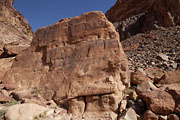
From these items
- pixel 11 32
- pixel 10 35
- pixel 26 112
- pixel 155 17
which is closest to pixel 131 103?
pixel 26 112

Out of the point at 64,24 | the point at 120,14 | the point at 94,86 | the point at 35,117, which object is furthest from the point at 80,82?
the point at 120,14

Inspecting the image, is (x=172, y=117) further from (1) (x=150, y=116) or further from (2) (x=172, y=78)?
(2) (x=172, y=78)

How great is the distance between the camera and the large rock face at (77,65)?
212 inches

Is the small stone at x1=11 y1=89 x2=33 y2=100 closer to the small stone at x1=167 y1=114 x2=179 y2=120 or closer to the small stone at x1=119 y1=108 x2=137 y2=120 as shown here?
the small stone at x1=119 y1=108 x2=137 y2=120

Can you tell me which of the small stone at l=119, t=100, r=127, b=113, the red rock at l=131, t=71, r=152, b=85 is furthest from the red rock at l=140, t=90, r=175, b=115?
the red rock at l=131, t=71, r=152, b=85

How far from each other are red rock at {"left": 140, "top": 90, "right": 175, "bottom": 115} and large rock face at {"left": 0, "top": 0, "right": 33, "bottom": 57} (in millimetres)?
12217

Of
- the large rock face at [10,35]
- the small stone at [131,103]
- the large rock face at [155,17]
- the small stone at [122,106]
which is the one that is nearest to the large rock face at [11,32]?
the large rock face at [10,35]

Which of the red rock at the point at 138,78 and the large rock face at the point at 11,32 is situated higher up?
the large rock face at the point at 11,32

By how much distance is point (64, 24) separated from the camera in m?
8.05

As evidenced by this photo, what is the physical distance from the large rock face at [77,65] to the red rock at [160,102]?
44.1 inches

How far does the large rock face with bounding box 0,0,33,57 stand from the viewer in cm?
1336

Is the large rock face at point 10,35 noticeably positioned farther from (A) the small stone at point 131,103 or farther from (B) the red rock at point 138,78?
(A) the small stone at point 131,103

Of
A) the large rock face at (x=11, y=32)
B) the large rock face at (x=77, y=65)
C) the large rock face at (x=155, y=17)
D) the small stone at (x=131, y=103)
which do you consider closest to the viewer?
the small stone at (x=131, y=103)

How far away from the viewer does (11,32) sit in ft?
65.8
